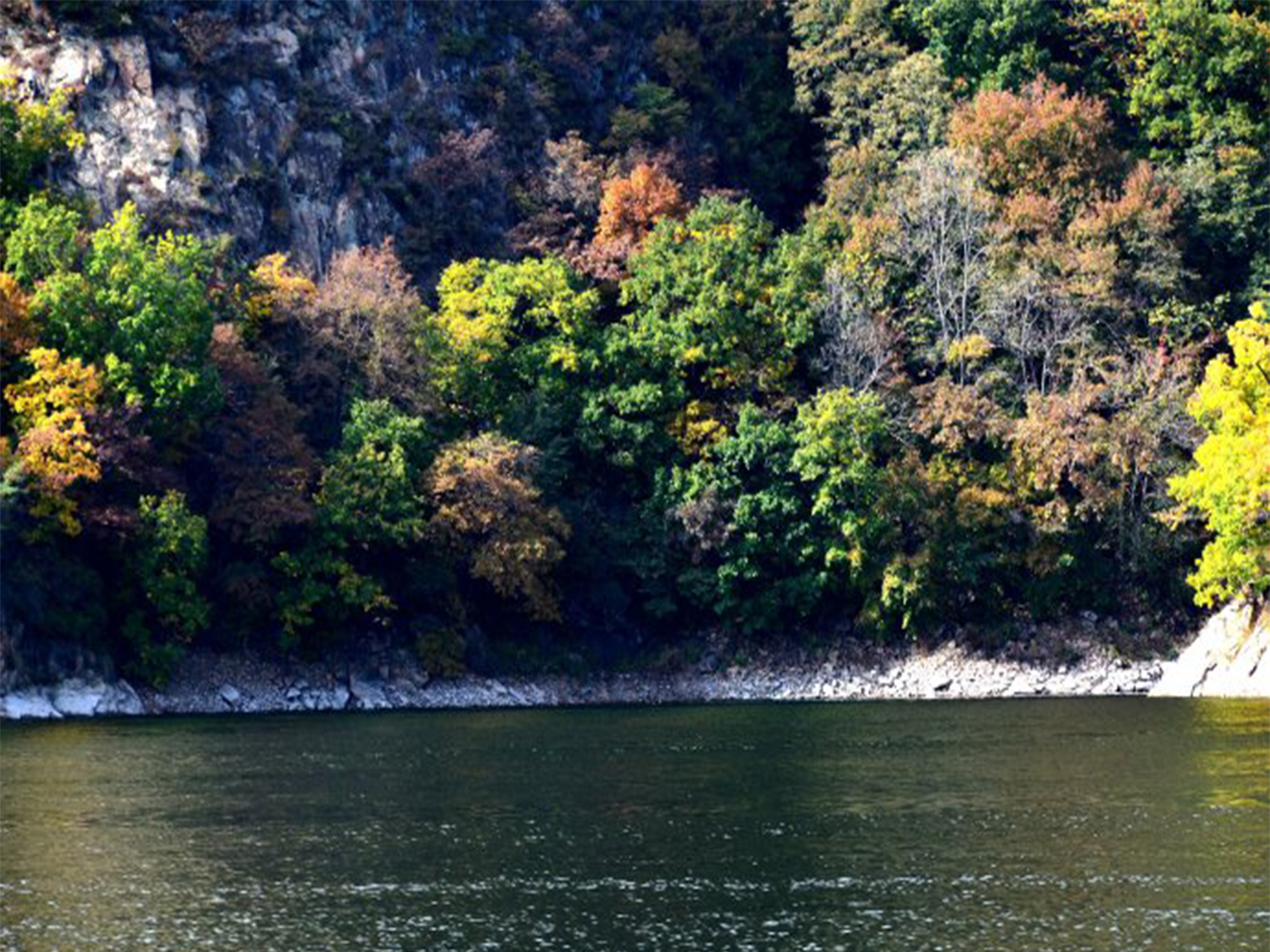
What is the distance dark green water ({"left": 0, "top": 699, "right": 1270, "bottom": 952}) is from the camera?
31422mm

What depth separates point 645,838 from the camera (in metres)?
39.4

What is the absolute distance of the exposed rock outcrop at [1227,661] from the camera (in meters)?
69.4

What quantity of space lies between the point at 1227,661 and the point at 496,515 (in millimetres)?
22728

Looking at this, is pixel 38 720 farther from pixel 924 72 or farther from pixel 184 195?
pixel 924 72

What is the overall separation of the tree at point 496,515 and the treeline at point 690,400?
15cm

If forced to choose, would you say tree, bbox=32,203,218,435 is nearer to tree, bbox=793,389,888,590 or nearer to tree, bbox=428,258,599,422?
tree, bbox=428,258,599,422

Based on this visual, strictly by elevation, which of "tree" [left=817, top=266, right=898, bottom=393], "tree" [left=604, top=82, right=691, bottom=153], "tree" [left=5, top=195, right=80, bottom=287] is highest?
"tree" [left=604, top=82, right=691, bottom=153]

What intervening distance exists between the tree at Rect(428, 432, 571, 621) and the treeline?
0.15m

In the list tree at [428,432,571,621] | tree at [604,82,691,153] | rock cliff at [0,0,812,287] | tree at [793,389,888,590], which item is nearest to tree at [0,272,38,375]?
rock cliff at [0,0,812,287]

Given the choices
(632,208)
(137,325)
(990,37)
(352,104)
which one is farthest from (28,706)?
(990,37)

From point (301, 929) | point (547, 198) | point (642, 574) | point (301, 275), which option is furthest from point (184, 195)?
point (301, 929)

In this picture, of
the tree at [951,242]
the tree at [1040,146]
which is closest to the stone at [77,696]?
the tree at [951,242]

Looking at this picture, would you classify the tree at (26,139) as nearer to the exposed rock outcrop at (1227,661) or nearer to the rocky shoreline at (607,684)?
the rocky shoreline at (607,684)

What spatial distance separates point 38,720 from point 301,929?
34.6 m
